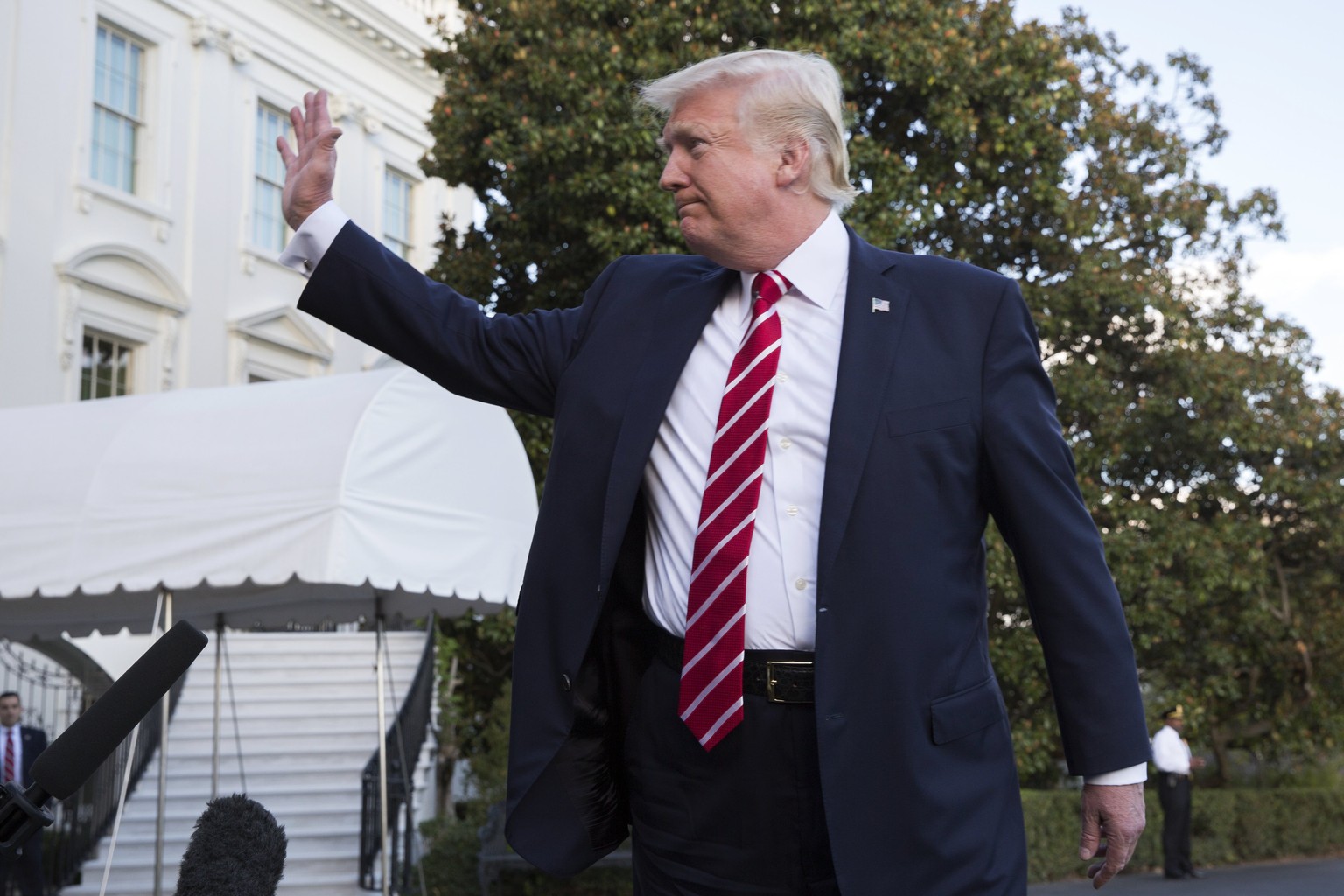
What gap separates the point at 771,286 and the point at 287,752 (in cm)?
1314

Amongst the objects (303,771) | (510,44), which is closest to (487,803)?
(303,771)

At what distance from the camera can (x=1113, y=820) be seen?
2236 millimetres

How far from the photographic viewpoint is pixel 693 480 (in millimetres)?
2455

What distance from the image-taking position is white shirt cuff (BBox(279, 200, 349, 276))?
2609 mm

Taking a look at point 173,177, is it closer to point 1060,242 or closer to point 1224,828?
point 1060,242

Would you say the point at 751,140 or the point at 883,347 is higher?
the point at 751,140

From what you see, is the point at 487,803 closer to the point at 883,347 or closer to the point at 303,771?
A: the point at 303,771

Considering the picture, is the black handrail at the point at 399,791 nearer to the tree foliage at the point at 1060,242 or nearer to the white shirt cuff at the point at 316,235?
the tree foliage at the point at 1060,242

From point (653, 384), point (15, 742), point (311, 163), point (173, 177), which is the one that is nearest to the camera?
point (653, 384)

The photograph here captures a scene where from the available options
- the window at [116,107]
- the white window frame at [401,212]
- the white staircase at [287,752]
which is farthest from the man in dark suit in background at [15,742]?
the white window frame at [401,212]

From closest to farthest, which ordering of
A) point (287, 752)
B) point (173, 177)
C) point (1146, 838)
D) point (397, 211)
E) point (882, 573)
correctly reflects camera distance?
point (882, 573) < point (287, 752) < point (1146, 838) < point (173, 177) < point (397, 211)

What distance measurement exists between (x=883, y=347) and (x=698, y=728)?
700 mm

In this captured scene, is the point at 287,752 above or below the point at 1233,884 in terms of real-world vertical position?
above

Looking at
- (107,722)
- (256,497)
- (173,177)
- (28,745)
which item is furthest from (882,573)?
(173,177)
